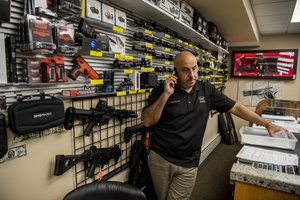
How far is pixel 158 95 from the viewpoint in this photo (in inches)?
65.4

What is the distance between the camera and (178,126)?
5.29 ft

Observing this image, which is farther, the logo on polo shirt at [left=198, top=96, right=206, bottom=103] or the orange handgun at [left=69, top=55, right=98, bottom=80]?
the logo on polo shirt at [left=198, top=96, right=206, bottom=103]

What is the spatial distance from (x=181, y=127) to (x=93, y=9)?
1047 millimetres

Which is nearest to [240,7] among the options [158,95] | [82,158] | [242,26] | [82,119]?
[242,26]

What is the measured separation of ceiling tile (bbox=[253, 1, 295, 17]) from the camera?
3.03 meters

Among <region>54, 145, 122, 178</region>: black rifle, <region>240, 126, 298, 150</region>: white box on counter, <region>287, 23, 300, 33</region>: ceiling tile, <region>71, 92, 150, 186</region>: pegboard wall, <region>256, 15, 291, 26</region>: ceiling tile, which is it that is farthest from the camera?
<region>287, 23, 300, 33</region>: ceiling tile

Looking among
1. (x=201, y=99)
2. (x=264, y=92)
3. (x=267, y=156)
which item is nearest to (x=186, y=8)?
(x=201, y=99)

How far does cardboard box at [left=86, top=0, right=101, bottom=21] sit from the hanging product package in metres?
0.61

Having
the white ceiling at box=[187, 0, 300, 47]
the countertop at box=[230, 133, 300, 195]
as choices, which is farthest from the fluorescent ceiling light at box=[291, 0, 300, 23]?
the countertop at box=[230, 133, 300, 195]

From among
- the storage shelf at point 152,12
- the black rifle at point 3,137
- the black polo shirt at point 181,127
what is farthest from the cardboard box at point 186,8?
the black rifle at point 3,137

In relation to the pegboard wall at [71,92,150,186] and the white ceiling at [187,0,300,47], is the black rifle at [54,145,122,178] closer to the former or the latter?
the pegboard wall at [71,92,150,186]

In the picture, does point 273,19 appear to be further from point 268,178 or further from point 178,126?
point 268,178

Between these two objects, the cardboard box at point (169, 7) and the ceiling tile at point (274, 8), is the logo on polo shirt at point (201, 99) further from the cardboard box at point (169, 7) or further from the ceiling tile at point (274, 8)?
the ceiling tile at point (274, 8)

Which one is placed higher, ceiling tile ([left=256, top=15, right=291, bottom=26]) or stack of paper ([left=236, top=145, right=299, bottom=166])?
ceiling tile ([left=256, top=15, right=291, bottom=26])
